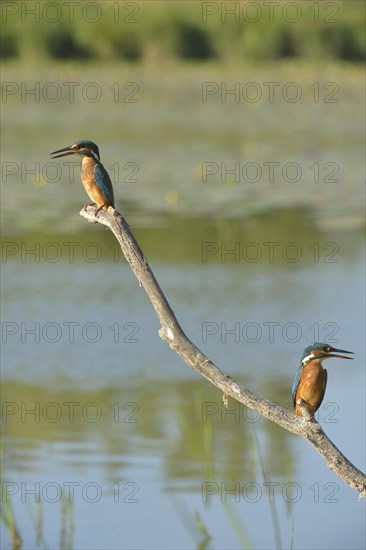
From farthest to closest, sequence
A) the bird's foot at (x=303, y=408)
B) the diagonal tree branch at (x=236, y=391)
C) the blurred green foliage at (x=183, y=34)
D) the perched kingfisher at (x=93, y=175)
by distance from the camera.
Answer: the blurred green foliage at (x=183, y=34) → the perched kingfisher at (x=93, y=175) → the bird's foot at (x=303, y=408) → the diagonal tree branch at (x=236, y=391)

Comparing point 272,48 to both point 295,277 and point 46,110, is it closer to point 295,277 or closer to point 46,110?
point 46,110

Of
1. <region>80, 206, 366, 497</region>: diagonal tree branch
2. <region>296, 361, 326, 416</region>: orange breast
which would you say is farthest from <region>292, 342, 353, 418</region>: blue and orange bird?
<region>80, 206, 366, 497</region>: diagonal tree branch

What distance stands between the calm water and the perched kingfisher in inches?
64.1

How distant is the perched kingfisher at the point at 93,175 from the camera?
4.68 meters

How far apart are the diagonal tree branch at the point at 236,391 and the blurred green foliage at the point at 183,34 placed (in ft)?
69.0

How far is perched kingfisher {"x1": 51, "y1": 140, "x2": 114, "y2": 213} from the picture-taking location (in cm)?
468

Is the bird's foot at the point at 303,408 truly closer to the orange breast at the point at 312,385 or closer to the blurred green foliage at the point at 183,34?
the orange breast at the point at 312,385

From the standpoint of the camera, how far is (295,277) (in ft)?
36.5

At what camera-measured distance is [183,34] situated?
82.5 ft

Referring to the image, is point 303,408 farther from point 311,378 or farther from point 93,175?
point 93,175

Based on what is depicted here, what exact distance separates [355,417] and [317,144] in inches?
405

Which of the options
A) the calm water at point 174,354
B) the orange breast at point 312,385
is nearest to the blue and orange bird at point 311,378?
the orange breast at point 312,385

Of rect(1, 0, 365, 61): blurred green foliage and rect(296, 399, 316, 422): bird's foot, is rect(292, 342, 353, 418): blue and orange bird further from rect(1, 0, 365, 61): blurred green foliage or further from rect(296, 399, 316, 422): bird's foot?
rect(1, 0, 365, 61): blurred green foliage

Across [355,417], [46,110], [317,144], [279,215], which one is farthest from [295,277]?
[46,110]
